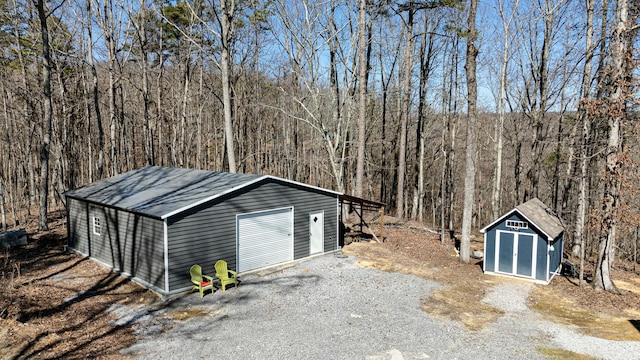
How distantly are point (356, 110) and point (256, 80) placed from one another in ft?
26.0

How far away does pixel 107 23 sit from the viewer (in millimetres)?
20547

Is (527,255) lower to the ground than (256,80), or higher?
lower

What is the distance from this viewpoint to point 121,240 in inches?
472

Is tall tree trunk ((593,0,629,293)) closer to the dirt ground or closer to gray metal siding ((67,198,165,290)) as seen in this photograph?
the dirt ground

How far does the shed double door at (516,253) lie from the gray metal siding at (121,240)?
1041cm

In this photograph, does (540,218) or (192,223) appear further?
(540,218)

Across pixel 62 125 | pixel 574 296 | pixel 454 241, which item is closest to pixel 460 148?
pixel 454 241

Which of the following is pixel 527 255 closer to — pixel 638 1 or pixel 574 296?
pixel 574 296

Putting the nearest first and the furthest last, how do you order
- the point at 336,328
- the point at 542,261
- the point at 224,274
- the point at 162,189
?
the point at 336,328 < the point at 224,274 < the point at 542,261 < the point at 162,189

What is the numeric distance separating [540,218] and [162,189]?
12414mm

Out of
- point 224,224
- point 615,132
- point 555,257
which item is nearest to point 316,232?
point 224,224

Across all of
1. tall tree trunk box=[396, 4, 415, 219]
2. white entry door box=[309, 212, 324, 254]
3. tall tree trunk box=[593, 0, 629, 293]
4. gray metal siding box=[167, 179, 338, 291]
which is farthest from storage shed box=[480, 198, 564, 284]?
tall tree trunk box=[396, 4, 415, 219]

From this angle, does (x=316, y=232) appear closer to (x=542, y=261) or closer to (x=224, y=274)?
(x=224, y=274)

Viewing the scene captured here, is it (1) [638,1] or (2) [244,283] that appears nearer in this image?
(2) [244,283]
